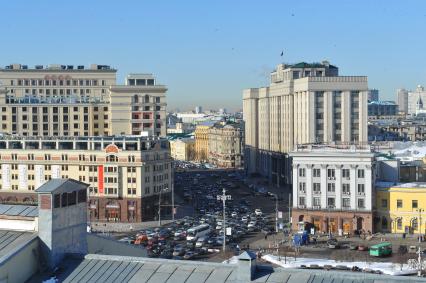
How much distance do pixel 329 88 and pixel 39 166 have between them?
52322mm

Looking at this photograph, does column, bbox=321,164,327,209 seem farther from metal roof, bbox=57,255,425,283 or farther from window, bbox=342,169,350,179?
metal roof, bbox=57,255,425,283

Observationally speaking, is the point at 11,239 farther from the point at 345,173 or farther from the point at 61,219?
the point at 345,173

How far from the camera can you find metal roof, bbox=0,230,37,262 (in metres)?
24.8

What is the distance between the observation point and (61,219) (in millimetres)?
25203

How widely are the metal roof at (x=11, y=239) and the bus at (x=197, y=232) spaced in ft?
194

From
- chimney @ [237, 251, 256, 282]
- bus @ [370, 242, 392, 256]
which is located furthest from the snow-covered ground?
chimney @ [237, 251, 256, 282]

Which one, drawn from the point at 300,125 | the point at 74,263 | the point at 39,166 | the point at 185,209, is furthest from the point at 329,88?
the point at 74,263

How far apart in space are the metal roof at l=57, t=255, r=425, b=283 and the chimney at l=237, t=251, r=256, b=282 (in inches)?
7.6

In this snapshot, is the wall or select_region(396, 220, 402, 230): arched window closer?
the wall

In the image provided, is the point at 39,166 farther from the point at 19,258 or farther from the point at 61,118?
the point at 19,258

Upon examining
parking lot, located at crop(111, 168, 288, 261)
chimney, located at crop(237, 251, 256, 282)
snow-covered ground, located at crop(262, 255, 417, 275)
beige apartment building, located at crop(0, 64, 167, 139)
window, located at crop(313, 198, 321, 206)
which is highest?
beige apartment building, located at crop(0, 64, 167, 139)

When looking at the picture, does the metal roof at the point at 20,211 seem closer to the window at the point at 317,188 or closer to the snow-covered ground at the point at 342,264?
the snow-covered ground at the point at 342,264

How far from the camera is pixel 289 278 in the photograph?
22.2 meters

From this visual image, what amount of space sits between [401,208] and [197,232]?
2454cm
